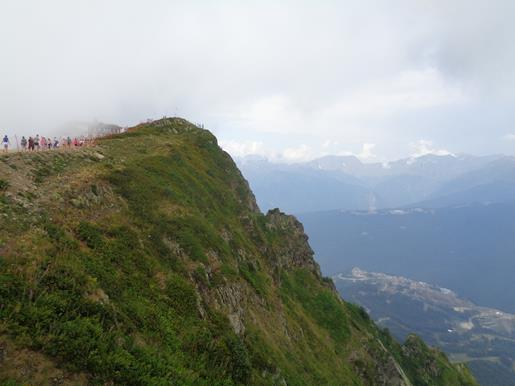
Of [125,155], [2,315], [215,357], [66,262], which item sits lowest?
[215,357]

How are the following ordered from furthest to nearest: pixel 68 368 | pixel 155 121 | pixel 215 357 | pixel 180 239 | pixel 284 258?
1. pixel 155 121
2. pixel 284 258
3. pixel 180 239
4. pixel 215 357
5. pixel 68 368

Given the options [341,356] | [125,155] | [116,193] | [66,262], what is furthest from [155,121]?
[66,262]

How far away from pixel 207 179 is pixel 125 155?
14.5 meters

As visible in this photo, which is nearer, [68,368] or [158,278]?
[68,368]

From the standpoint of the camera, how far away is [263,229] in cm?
6831

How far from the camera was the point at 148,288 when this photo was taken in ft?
84.7

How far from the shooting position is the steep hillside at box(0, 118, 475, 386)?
17.3 meters

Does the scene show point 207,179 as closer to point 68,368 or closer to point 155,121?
point 155,121

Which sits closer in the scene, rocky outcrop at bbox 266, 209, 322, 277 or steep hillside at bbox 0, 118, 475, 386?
steep hillside at bbox 0, 118, 475, 386

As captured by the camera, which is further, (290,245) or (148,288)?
(290,245)

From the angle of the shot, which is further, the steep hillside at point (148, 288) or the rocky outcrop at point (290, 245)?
the rocky outcrop at point (290, 245)

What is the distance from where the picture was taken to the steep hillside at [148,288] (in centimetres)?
1733

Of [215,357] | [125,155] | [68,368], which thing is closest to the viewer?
[68,368]

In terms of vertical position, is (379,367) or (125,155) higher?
(125,155)
